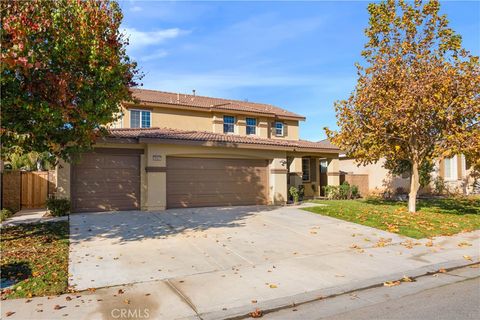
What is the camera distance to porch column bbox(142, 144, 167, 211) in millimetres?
14914

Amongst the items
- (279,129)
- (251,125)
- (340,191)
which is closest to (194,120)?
(251,125)

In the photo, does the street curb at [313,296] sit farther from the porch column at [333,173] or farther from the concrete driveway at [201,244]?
the porch column at [333,173]

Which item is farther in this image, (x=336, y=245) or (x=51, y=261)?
(x=336, y=245)

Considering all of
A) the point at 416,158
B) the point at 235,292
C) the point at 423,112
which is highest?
the point at 423,112

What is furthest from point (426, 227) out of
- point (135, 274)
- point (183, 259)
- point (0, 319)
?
point (0, 319)

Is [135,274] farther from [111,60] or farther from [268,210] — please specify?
[268,210]

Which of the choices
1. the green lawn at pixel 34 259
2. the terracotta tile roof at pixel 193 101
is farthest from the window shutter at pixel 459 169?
the green lawn at pixel 34 259

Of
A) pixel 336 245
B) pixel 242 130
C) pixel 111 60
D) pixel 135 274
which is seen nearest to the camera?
pixel 135 274

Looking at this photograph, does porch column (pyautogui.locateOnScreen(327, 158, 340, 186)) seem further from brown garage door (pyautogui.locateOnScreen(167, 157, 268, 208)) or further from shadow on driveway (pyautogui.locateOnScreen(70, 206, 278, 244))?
shadow on driveway (pyautogui.locateOnScreen(70, 206, 278, 244))

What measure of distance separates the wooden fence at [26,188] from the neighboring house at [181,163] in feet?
10.4

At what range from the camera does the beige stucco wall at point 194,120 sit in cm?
1989

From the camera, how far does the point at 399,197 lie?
22516 mm

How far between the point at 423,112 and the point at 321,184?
11.6m

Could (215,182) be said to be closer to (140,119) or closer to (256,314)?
(140,119)
